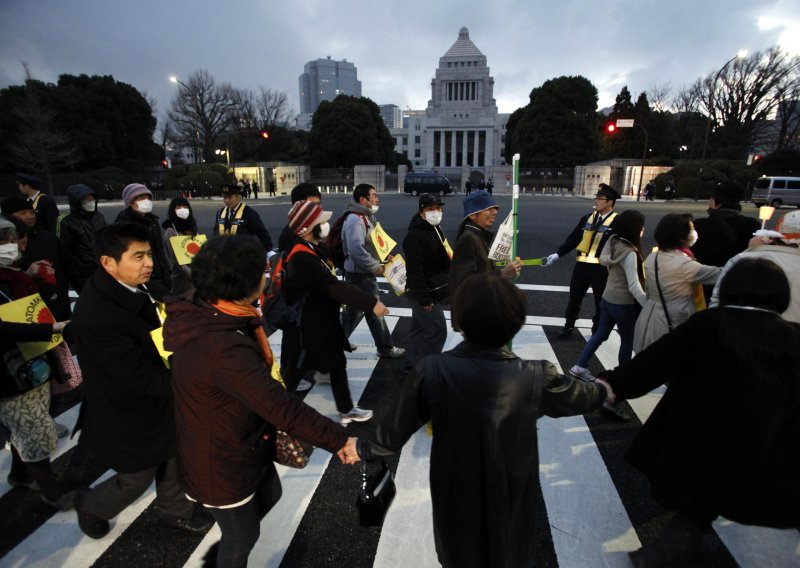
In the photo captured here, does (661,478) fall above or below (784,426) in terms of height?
below

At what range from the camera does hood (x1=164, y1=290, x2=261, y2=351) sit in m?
1.61

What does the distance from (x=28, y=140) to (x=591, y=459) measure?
136 ft

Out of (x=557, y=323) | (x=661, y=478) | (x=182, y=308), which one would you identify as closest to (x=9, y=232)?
(x=182, y=308)

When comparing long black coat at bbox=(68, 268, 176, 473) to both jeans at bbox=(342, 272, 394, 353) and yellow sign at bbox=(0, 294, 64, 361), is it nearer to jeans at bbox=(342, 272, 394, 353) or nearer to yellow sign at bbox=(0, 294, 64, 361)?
yellow sign at bbox=(0, 294, 64, 361)

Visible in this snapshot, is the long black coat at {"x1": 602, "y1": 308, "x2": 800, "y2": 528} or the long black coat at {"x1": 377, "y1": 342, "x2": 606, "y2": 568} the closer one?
the long black coat at {"x1": 377, "y1": 342, "x2": 606, "y2": 568}

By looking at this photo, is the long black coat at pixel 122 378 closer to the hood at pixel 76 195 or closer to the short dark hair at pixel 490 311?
the short dark hair at pixel 490 311

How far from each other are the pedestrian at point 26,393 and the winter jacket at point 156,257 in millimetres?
2004

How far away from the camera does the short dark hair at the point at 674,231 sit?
305cm

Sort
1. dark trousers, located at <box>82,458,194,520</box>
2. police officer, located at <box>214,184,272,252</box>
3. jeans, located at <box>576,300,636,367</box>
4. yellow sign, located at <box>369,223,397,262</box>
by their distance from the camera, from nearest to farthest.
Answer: dark trousers, located at <box>82,458,194,520</box> → jeans, located at <box>576,300,636,367</box> → yellow sign, located at <box>369,223,397,262</box> → police officer, located at <box>214,184,272,252</box>

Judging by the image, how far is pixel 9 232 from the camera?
8.86 ft

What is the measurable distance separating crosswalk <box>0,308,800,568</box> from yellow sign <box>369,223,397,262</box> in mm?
2151

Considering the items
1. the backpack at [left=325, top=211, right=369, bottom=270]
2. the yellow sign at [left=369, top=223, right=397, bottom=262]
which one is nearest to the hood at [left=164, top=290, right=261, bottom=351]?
the yellow sign at [left=369, top=223, right=397, bottom=262]

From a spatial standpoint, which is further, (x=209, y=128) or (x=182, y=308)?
(x=209, y=128)

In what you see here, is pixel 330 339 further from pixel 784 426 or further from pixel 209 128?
pixel 209 128
